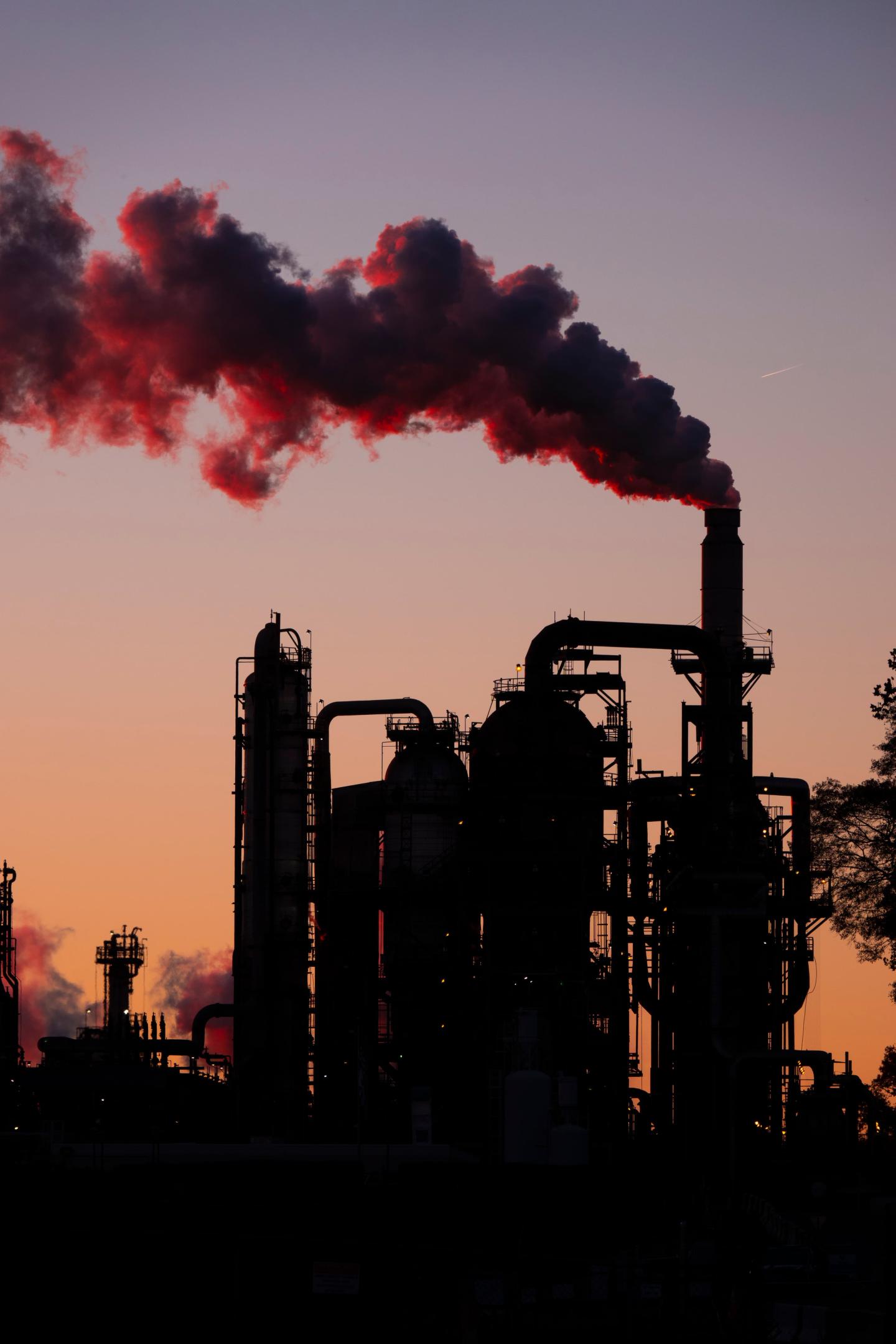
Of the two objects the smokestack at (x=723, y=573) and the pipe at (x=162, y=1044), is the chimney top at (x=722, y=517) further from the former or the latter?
the pipe at (x=162, y=1044)

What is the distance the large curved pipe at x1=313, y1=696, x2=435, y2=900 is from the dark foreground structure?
0.34ft

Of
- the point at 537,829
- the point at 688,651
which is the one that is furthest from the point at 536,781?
the point at 688,651

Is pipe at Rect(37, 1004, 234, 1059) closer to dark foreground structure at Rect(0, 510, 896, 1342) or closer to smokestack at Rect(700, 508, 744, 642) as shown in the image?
dark foreground structure at Rect(0, 510, 896, 1342)

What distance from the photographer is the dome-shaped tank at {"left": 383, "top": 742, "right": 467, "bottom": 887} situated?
6744cm

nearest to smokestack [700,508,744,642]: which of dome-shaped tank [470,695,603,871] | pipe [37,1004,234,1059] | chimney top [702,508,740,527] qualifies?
chimney top [702,508,740,527]

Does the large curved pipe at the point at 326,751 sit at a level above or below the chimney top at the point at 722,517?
below

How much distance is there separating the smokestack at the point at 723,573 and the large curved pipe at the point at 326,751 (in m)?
9.65

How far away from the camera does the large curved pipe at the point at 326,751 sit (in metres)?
66.6

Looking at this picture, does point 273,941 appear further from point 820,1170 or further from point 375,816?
point 820,1170

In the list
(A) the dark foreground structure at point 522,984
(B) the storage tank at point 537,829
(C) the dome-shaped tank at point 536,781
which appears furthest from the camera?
(C) the dome-shaped tank at point 536,781

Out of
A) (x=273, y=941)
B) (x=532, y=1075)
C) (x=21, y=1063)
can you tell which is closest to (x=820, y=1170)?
(x=532, y=1075)

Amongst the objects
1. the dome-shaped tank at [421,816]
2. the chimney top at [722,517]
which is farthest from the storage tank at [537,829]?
the chimney top at [722,517]

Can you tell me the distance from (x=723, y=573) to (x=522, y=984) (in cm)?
1298

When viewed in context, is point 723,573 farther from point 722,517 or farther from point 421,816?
point 421,816
